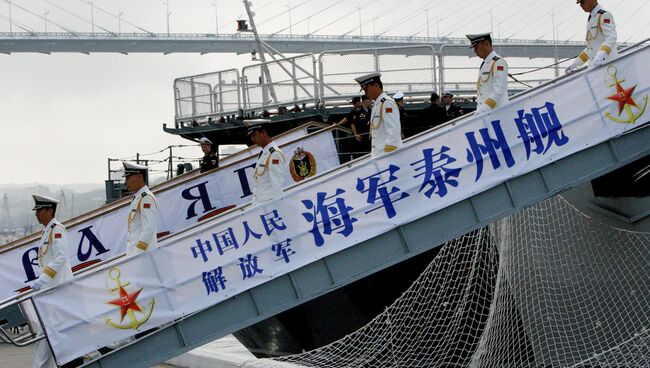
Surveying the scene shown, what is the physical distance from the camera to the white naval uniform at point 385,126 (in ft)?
32.8

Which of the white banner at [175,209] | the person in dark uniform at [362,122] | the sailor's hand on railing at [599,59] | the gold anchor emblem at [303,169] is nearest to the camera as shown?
the sailor's hand on railing at [599,59]

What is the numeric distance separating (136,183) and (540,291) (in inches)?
227

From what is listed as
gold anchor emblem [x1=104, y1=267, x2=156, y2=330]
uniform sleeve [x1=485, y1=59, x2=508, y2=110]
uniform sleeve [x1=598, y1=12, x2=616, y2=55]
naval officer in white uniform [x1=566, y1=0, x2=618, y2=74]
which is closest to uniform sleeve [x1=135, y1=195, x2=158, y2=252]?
gold anchor emblem [x1=104, y1=267, x2=156, y2=330]

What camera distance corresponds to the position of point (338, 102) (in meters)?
16.5

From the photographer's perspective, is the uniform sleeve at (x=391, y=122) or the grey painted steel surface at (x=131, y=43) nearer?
the uniform sleeve at (x=391, y=122)

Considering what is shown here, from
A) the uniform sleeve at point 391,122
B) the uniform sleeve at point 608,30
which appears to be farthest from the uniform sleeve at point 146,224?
the uniform sleeve at point 608,30

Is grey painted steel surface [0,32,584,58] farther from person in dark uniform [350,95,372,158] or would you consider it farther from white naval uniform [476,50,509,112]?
white naval uniform [476,50,509,112]

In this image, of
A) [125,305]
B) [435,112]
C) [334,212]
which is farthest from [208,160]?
[125,305]

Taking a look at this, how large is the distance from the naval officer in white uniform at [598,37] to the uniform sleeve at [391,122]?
2.00m

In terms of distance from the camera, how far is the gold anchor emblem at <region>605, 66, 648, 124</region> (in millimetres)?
10398

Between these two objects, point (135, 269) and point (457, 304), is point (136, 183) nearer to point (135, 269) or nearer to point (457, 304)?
point (135, 269)

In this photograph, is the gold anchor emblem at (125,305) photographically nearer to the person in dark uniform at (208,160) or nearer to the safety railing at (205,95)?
the person in dark uniform at (208,160)

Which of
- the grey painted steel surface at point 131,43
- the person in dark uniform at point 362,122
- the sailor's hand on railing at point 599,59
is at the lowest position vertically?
the sailor's hand on railing at point 599,59

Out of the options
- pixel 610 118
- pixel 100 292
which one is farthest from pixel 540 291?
pixel 100 292
